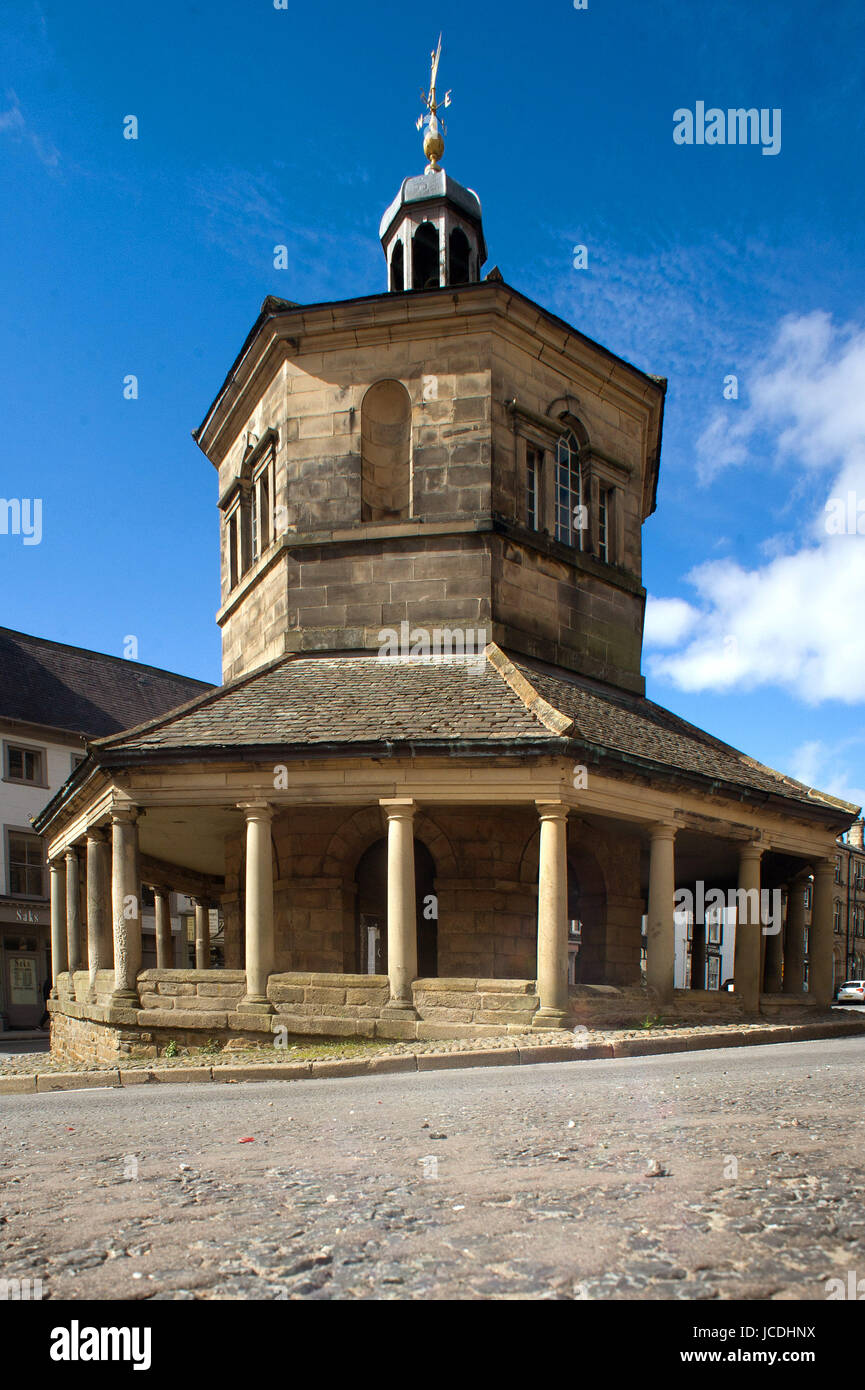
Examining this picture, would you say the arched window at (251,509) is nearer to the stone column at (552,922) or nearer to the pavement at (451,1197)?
the stone column at (552,922)

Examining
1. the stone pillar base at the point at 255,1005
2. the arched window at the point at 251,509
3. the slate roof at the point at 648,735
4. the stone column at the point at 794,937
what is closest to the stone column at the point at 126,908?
the stone pillar base at the point at 255,1005

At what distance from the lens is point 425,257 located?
2048cm

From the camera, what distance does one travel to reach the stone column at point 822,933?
727 inches

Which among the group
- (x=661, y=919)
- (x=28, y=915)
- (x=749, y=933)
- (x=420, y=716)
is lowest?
(x=28, y=915)

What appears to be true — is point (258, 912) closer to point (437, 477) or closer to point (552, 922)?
point (552, 922)

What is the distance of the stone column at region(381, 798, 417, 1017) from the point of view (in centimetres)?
1253

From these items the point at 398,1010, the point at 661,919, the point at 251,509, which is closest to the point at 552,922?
the point at 398,1010

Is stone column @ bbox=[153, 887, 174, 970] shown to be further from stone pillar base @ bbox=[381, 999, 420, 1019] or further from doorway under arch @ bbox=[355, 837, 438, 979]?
stone pillar base @ bbox=[381, 999, 420, 1019]

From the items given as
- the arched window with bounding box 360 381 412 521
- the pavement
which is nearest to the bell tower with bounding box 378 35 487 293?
the arched window with bounding box 360 381 412 521

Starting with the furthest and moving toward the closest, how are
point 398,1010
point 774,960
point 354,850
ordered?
point 774,960, point 354,850, point 398,1010

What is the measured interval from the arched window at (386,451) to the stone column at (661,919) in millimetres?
7342

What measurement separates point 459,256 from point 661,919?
1363 centimetres
